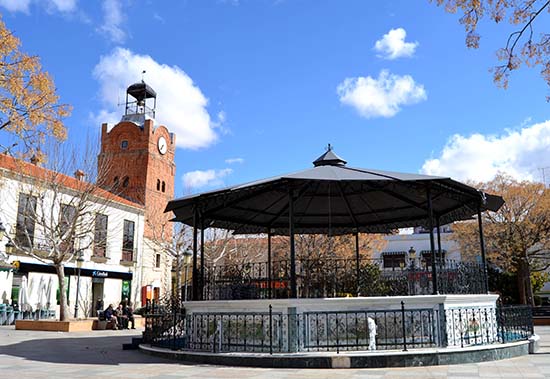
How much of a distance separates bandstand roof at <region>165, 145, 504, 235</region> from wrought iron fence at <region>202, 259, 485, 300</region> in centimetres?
186

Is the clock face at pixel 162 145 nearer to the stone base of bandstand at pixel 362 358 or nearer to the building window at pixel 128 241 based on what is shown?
the building window at pixel 128 241

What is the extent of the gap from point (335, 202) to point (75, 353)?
846 cm

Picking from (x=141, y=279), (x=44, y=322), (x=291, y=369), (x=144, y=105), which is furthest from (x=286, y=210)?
(x=144, y=105)

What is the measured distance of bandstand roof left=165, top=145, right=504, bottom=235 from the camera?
1100 centimetres

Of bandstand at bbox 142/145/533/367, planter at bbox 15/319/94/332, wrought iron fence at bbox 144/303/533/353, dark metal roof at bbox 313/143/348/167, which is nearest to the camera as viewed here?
bandstand at bbox 142/145/533/367

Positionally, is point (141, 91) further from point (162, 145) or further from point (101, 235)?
point (101, 235)

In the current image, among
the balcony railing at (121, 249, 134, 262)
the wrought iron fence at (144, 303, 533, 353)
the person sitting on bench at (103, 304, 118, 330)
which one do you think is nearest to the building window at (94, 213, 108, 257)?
the balcony railing at (121, 249, 134, 262)

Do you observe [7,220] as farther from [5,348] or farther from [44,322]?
[5,348]

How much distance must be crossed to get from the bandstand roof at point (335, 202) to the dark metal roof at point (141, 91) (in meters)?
30.6

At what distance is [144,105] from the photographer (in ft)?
149

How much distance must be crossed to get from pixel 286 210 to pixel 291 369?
7.32m

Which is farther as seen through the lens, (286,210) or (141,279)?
(141,279)

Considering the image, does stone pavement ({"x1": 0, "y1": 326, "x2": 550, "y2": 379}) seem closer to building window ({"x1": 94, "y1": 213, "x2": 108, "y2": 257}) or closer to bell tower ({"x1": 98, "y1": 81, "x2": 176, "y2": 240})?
building window ({"x1": 94, "y1": 213, "x2": 108, "y2": 257})

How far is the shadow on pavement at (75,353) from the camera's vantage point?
1081cm
